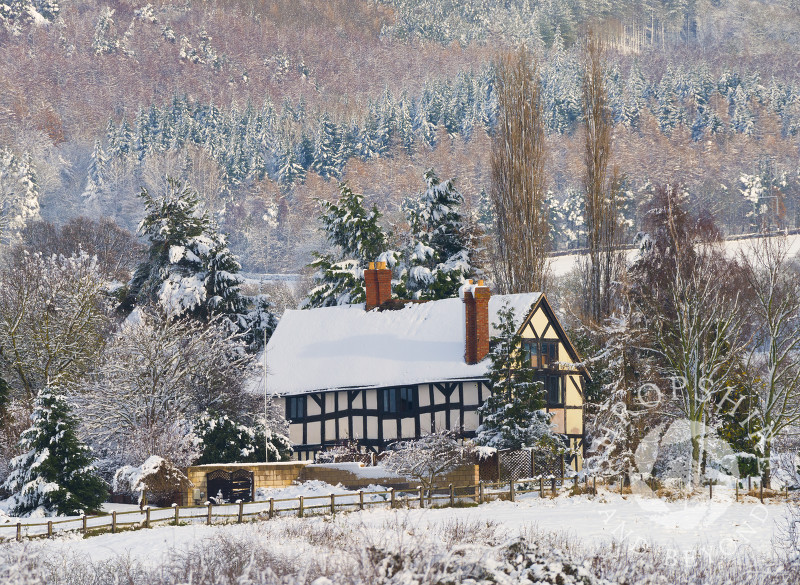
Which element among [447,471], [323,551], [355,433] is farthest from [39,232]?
[323,551]

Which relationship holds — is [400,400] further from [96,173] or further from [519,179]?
[96,173]

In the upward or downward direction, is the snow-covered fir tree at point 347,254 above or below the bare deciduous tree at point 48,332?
above

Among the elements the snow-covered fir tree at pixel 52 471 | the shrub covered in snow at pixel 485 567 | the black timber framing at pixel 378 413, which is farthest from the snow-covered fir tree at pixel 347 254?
the shrub covered in snow at pixel 485 567

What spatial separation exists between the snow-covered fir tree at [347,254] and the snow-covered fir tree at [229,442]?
15674 mm

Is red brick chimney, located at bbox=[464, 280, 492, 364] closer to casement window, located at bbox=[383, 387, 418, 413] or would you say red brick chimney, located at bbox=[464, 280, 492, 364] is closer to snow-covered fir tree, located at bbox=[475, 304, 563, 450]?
casement window, located at bbox=[383, 387, 418, 413]

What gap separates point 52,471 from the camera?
118 feet

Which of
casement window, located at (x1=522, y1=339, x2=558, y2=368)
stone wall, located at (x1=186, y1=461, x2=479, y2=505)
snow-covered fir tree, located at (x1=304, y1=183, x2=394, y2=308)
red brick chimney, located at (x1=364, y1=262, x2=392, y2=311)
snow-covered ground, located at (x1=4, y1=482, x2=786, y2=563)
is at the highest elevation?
snow-covered fir tree, located at (x1=304, y1=183, x2=394, y2=308)

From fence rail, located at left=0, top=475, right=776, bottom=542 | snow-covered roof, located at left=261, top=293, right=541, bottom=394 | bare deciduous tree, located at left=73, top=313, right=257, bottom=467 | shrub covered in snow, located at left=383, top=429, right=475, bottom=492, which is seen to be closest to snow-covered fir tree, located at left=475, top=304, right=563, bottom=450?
shrub covered in snow, located at left=383, top=429, right=475, bottom=492

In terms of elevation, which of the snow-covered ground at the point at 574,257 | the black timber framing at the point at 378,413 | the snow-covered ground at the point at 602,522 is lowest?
the snow-covered ground at the point at 602,522

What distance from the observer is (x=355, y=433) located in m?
45.0

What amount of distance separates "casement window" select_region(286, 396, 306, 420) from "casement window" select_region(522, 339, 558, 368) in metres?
9.76

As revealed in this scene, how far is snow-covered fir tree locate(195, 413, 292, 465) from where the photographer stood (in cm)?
4075

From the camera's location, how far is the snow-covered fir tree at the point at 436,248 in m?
57.8

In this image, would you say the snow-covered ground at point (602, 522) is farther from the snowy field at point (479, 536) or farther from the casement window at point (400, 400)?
the casement window at point (400, 400)
